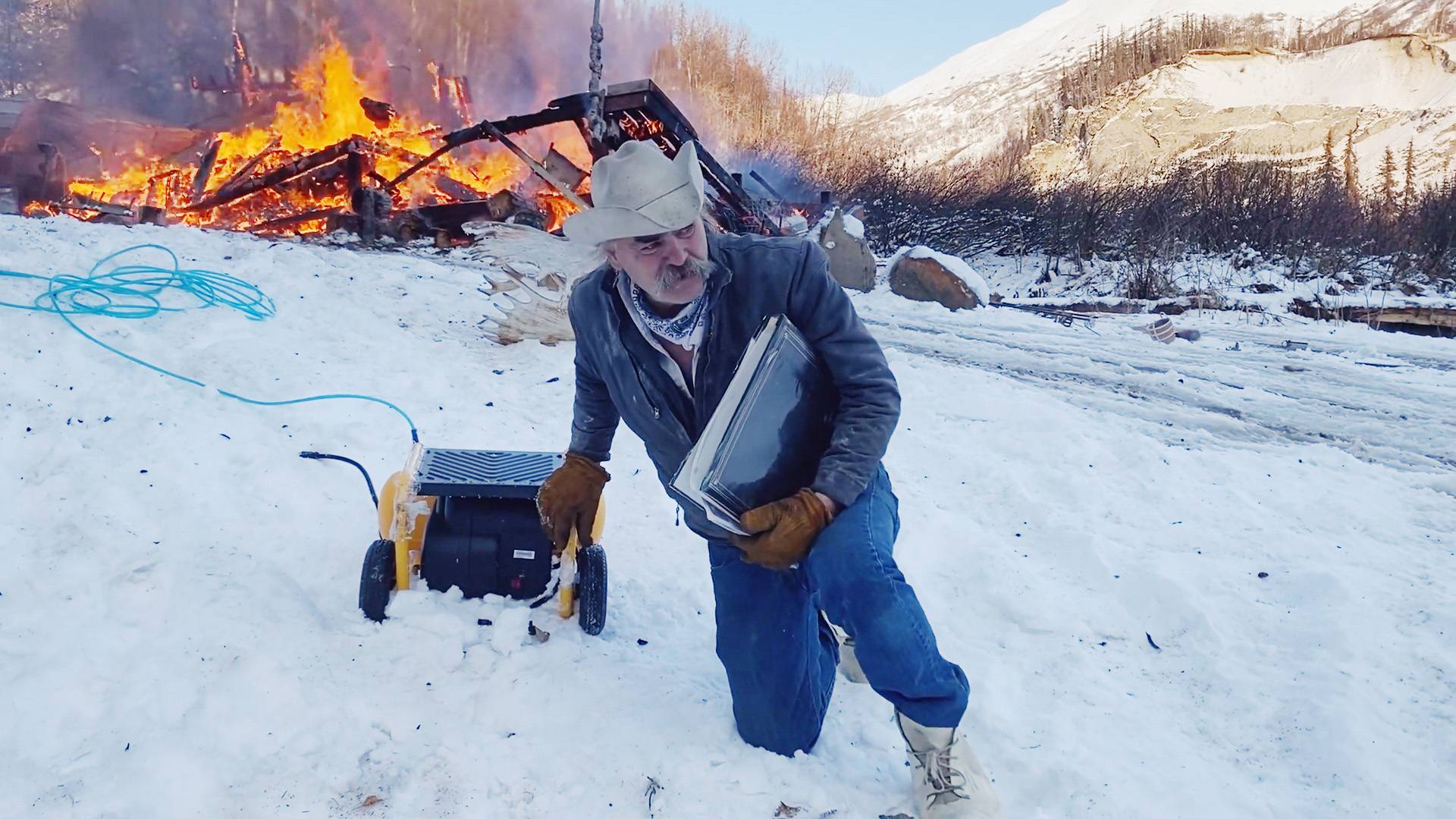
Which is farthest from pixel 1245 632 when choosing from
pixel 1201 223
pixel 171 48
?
pixel 171 48

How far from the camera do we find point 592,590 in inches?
104

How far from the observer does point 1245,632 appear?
2.83 meters

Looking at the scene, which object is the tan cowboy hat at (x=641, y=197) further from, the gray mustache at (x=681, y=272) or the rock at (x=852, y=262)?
the rock at (x=852, y=262)

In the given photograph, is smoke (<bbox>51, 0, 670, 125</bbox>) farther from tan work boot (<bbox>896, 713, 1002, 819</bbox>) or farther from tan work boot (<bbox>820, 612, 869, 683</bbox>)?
tan work boot (<bbox>896, 713, 1002, 819</bbox>)

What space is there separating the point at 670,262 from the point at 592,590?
114cm


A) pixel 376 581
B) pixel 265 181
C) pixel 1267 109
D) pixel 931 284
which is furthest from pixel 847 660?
pixel 1267 109

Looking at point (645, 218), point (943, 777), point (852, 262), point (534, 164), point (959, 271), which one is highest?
point (534, 164)

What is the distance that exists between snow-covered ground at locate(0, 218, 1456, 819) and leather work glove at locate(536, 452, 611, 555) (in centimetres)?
39

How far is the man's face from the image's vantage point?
1994 mm

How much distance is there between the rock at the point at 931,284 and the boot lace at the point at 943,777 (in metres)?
8.76

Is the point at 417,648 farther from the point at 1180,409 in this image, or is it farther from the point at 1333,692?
the point at 1180,409

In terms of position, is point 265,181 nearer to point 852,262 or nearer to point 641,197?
point 852,262

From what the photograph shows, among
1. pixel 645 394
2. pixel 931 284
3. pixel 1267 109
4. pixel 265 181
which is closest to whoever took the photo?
pixel 645 394

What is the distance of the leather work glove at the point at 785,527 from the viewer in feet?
6.36
